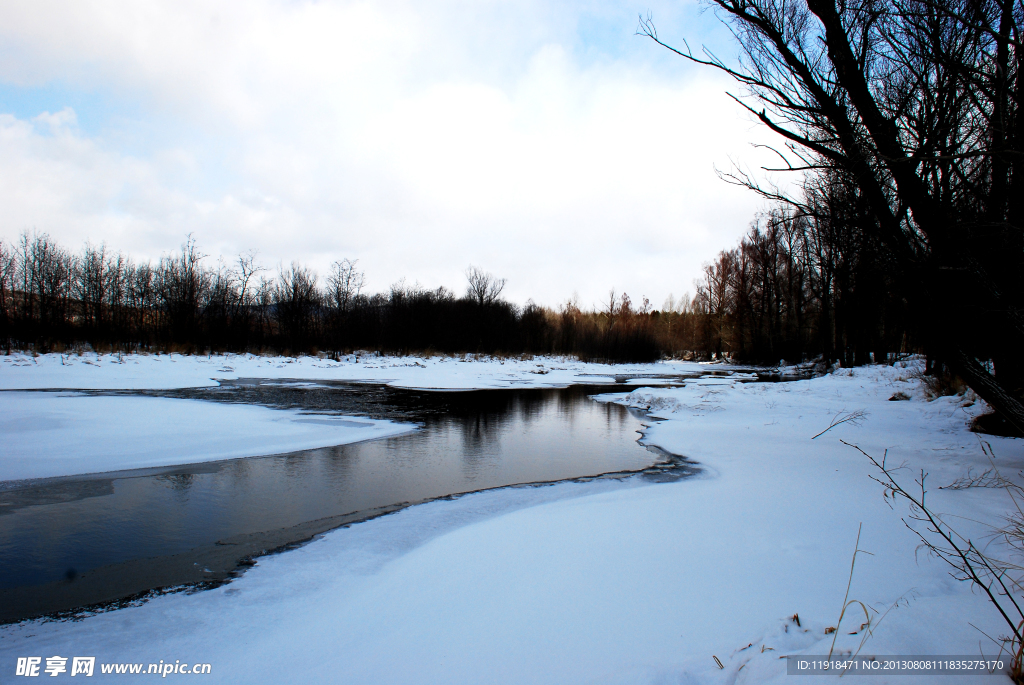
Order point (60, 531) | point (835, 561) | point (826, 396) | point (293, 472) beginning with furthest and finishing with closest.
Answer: point (826, 396)
point (293, 472)
point (60, 531)
point (835, 561)

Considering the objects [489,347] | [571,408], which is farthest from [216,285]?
[571,408]

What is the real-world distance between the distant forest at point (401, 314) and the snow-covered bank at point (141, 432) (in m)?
17.4

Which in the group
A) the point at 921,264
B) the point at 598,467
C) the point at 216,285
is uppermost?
the point at 216,285

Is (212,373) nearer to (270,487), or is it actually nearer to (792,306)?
(270,487)

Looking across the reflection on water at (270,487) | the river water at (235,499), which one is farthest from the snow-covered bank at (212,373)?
the river water at (235,499)

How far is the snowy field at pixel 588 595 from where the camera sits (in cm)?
192

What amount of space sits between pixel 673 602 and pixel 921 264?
414 cm

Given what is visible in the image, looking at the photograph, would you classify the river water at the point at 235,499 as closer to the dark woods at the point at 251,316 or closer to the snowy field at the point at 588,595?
the snowy field at the point at 588,595

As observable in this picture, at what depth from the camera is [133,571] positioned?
2957 millimetres

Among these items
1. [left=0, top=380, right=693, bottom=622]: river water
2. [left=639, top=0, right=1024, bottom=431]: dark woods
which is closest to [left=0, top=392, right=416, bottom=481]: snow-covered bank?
[left=0, top=380, right=693, bottom=622]: river water

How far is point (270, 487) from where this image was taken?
4.80 metres

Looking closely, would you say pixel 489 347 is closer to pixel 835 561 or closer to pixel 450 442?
pixel 450 442

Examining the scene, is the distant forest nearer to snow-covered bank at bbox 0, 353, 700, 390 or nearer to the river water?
snow-covered bank at bbox 0, 353, 700, 390

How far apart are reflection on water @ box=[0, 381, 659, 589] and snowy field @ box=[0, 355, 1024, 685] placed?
2.35ft
